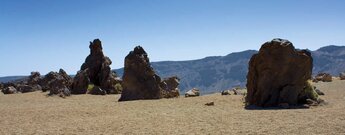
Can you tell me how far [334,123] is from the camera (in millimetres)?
16641

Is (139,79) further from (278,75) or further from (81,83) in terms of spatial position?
(278,75)

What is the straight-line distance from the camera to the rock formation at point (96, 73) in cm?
A: 4125

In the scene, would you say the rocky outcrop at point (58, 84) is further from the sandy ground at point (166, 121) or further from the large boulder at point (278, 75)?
the large boulder at point (278, 75)

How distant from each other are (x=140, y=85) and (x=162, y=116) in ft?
40.9

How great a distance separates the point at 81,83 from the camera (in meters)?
41.2

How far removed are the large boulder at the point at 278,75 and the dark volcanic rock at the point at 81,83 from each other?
18.6 m

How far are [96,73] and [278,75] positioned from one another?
22.9m

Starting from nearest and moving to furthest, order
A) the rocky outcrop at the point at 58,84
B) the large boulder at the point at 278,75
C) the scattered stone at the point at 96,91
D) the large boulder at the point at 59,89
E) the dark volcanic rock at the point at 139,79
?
the large boulder at the point at 278,75 → the dark volcanic rock at the point at 139,79 → the large boulder at the point at 59,89 → the rocky outcrop at the point at 58,84 → the scattered stone at the point at 96,91

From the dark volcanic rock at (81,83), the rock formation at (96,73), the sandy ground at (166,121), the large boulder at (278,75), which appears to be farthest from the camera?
the rock formation at (96,73)

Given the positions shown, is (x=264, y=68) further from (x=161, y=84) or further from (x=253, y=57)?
(x=161, y=84)

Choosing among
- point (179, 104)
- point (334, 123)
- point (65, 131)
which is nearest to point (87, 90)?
point (179, 104)

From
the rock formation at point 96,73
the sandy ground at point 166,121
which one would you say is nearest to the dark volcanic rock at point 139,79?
the rock formation at point 96,73

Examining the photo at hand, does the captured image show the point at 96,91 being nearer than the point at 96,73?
Yes

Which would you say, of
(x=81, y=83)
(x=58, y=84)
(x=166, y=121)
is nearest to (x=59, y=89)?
(x=81, y=83)
